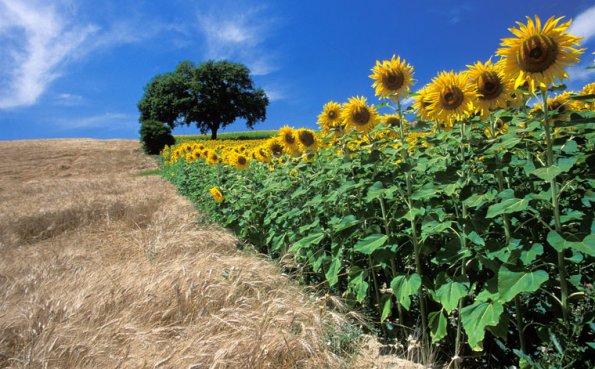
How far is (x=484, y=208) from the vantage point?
2.70 metres

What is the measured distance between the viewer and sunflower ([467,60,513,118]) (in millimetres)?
2697

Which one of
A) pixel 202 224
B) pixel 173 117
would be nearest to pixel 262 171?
pixel 202 224

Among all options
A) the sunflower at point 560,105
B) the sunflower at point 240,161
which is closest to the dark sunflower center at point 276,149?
the sunflower at point 240,161

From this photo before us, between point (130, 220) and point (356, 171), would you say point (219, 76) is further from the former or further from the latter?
point (356, 171)

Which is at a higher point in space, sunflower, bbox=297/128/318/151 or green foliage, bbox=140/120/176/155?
sunflower, bbox=297/128/318/151

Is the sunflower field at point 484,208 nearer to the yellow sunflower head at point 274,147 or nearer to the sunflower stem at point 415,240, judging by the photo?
the sunflower stem at point 415,240

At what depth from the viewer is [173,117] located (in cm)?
5209

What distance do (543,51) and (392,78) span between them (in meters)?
1.09

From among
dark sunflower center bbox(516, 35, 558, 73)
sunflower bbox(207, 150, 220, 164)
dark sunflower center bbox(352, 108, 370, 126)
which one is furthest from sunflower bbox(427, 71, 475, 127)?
sunflower bbox(207, 150, 220, 164)

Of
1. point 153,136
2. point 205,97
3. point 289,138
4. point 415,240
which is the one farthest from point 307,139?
point 205,97

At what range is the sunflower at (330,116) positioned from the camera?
3979 mm

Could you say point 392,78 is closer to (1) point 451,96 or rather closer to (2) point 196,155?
(1) point 451,96

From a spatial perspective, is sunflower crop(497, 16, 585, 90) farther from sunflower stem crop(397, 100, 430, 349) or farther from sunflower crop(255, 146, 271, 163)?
sunflower crop(255, 146, 271, 163)

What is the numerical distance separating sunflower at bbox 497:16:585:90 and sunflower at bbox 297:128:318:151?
8.58 ft
